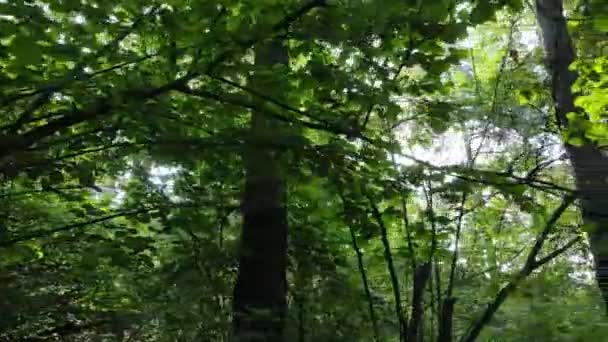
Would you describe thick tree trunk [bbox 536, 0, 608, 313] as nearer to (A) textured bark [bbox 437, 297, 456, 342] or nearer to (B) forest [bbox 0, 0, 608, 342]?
(B) forest [bbox 0, 0, 608, 342]

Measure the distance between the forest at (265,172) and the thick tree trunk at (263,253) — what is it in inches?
0.6

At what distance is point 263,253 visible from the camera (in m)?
4.41

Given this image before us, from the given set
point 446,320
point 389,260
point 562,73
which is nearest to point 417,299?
point 446,320

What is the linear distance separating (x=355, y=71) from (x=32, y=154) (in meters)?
1.58

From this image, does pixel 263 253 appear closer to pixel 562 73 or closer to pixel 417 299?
pixel 417 299

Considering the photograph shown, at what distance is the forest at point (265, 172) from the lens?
294cm

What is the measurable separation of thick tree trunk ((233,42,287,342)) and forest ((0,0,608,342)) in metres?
0.01

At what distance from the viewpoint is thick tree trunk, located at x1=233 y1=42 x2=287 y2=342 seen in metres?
3.34

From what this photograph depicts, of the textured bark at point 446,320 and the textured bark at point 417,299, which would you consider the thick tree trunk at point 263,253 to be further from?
the textured bark at point 446,320

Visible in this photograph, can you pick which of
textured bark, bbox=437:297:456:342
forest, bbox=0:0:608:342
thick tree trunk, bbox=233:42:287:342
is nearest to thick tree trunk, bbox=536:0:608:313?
forest, bbox=0:0:608:342

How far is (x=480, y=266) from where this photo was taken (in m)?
5.43

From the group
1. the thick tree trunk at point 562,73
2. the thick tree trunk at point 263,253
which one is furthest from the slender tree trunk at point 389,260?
the thick tree trunk at point 562,73

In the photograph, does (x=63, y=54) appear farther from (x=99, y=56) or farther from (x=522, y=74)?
(x=522, y=74)

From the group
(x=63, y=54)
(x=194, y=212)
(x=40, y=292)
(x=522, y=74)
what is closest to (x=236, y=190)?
(x=194, y=212)
